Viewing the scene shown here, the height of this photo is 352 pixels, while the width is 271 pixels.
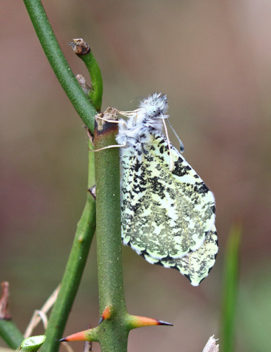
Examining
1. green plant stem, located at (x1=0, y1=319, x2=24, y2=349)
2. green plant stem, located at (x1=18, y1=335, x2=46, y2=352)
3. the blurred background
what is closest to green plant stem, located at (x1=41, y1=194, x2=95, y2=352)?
green plant stem, located at (x1=0, y1=319, x2=24, y2=349)

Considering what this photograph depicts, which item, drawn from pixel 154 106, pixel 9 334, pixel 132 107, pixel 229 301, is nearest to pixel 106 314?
pixel 229 301

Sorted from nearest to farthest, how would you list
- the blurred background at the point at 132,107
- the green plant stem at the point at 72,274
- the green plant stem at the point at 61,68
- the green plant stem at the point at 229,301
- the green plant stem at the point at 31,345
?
the green plant stem at the point at 31,345 → the green plant stem at the point at 229,301 → the green plant stem at the point at 61,68 → the green plant stem at the point at 72,274 → the blurred background at the point at 132,107

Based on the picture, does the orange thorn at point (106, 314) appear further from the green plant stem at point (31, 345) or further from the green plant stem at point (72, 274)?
the green plant stem at point (72, 274)

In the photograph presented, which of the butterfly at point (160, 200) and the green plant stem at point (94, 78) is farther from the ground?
the green plant stem at point (94, 78)

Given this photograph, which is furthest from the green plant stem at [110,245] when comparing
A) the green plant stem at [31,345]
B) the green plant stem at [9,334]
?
the green plant stem at [9,334]

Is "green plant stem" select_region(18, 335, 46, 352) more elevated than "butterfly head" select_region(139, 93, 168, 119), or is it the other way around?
"butterfly head" select_region(139, 93, 168, 119)

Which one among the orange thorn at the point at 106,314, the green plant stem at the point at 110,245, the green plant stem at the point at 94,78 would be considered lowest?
the orange thorn at the point at 106,314

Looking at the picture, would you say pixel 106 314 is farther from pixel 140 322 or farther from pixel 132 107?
pixel 132 107

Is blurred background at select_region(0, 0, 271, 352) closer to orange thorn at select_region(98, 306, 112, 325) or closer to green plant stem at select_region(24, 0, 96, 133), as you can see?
green plant stem at select_region(24, 0, 96, 133)
